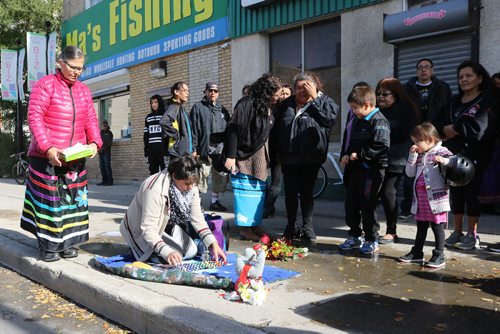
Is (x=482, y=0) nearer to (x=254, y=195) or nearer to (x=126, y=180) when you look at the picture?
(x=254, y=195)

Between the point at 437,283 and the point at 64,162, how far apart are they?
127 inches

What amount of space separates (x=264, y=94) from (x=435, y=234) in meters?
2.16

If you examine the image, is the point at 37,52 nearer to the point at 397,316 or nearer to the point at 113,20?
the point at 113,20

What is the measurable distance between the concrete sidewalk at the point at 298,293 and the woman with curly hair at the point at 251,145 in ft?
1.51

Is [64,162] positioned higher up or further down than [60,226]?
higher up

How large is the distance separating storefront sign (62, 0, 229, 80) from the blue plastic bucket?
633 cm

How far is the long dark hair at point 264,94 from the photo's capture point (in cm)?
487

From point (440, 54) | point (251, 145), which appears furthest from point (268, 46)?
point (251, 145)

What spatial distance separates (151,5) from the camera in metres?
12.6

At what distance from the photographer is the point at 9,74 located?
17.3 meters

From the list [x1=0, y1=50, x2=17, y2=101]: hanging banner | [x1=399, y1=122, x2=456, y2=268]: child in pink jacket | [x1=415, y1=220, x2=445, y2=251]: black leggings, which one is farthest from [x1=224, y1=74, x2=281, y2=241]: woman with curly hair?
[x1=0, y1=50, x2=17, y2=101]: hanging banner

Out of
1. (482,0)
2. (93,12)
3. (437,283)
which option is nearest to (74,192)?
(437,283)

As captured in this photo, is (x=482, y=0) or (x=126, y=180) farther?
(x=126, y=180)

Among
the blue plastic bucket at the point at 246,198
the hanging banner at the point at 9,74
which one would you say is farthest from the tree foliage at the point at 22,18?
the blue plastic bucket at the point at 246,198
